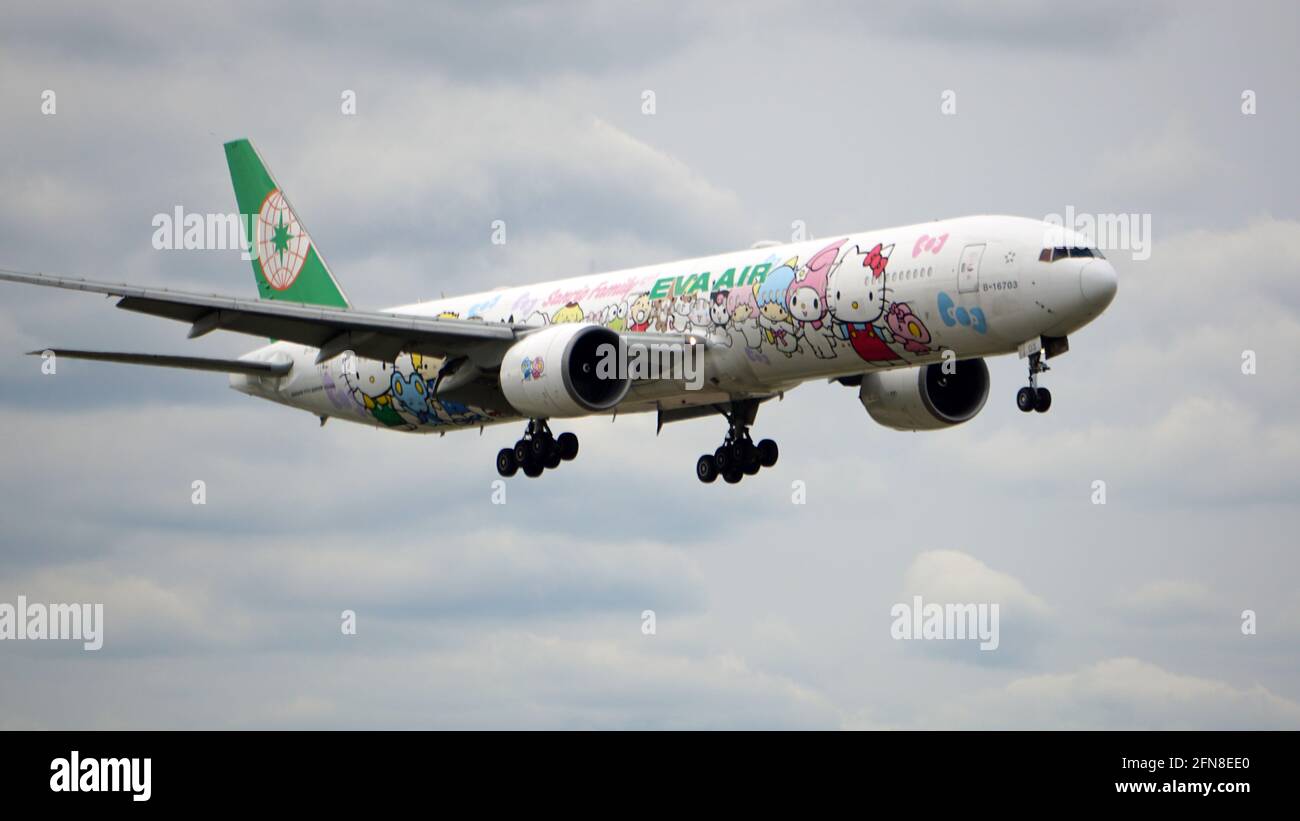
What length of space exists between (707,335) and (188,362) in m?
16.3

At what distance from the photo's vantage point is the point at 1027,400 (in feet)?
148

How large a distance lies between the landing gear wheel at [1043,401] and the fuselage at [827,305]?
127 centimetres

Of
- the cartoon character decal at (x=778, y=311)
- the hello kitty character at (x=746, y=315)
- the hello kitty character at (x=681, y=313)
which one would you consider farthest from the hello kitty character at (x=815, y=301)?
the hello kitty character at (x=681, y=313)

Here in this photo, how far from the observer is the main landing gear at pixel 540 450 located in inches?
2191

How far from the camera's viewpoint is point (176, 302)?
4847cm

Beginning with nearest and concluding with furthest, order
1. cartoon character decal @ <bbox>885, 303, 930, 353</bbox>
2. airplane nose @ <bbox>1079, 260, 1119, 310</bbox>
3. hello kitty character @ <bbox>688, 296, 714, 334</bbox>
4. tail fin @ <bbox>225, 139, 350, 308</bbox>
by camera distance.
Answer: airplane nose @ <bbox>1079, 260, 1119, 310</bbox>, cartoon character decal @ <bbox>885, 303, 930, 353</bbox>, hello kitty character @ <bbox>688, 296, 714, 334</bbox>, tail fin @ <bbox>225, 139, 350, 308</bbox>

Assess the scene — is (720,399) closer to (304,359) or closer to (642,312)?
(642,312)

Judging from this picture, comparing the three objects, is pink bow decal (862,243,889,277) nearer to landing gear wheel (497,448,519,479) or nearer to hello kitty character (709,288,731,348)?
hello kitty character (709,288,731,348)

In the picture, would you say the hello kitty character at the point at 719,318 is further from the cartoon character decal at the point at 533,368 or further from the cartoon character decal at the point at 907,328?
the cartoon character decal at the point at 907,328

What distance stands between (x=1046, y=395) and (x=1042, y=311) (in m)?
2.06

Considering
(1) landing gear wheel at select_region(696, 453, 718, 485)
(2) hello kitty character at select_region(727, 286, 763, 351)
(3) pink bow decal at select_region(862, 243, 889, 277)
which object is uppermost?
(3) pink bow decal at select_region(862, 243, 889, 277)

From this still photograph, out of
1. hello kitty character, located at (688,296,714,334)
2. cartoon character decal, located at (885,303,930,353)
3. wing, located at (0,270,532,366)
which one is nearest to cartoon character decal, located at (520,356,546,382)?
wing, located at (0,270,532,366)

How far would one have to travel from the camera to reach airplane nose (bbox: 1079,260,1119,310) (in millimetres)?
43969

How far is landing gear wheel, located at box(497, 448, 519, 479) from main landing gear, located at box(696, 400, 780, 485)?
19.4 ft
